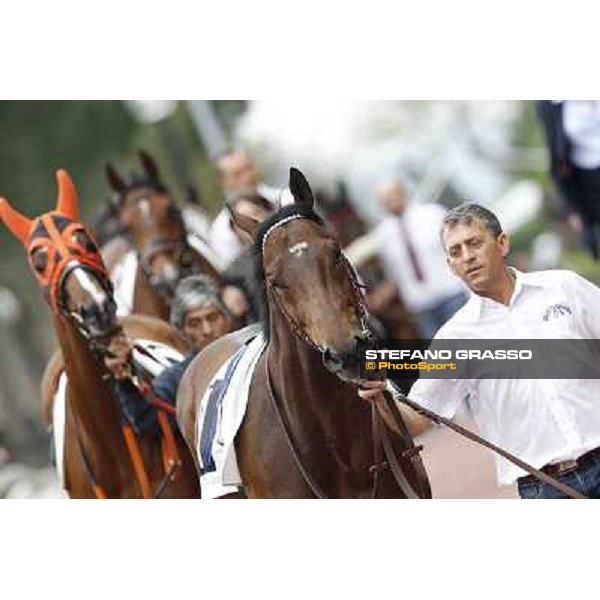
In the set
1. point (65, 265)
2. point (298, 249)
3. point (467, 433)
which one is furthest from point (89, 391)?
point (467, 433)

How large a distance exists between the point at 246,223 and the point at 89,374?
0.82 m

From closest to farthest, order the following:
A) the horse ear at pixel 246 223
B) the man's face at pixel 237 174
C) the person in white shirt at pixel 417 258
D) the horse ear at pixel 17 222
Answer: the horse ear at pixel 246 223 → the person in white shirt at pixel 417 258 → the man's face at pixel 237 174 → the horse ear at pixel 17 222

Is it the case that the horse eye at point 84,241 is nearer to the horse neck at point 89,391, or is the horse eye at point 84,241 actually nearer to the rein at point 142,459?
the horse neck at point 89,391

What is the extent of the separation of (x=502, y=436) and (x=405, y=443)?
34 cm

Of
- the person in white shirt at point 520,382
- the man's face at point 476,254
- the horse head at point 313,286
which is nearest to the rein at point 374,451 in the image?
the person in white shirt at point 520,382

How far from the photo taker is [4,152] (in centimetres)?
523

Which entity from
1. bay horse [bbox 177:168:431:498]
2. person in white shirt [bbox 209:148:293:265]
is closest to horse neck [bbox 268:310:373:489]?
bay horse [bbox 177:168:431:498]

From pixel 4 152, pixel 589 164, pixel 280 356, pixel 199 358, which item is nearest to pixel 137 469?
pixel 199 358

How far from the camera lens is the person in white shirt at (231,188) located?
497 centimetres

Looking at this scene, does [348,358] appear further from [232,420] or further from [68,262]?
[68,262]

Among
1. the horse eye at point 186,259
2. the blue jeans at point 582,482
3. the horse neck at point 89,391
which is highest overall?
the horse eye at point 186,259

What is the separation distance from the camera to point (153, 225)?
529cm

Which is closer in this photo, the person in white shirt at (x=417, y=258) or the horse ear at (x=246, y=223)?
the horse ear at (x=246, y=223)
